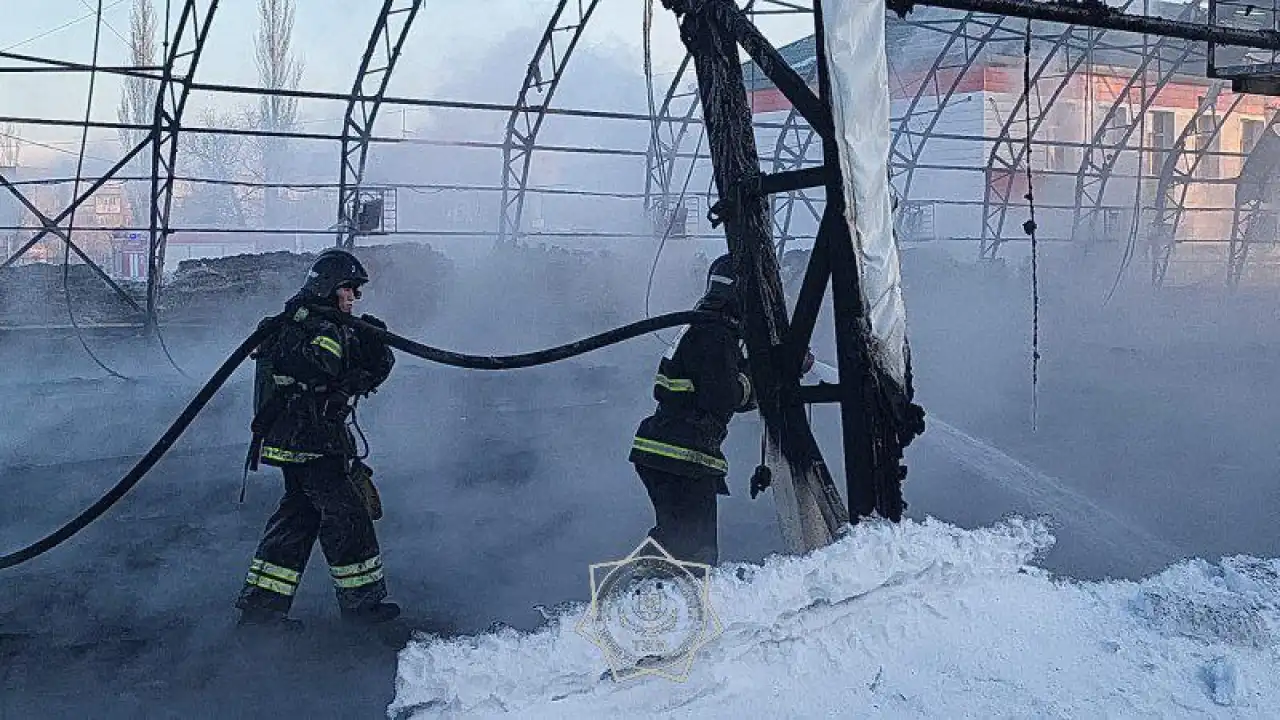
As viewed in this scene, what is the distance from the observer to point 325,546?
4.63 meters

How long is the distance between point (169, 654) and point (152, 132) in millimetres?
6343

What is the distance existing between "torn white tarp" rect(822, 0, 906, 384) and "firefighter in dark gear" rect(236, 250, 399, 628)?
2209mm

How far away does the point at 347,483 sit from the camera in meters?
4.63

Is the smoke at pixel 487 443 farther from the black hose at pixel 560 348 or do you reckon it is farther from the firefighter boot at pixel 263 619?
the black hose at pixel 560 348

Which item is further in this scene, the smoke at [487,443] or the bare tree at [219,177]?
Answer: the bare tree at [219,177]

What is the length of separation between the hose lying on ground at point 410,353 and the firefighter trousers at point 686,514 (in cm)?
77

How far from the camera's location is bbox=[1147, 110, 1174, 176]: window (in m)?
19.0

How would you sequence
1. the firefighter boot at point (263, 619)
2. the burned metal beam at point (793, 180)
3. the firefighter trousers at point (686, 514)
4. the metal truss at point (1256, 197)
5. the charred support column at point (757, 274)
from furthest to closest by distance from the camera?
the metal truss at point (1256, 197)
the firefighter boot at point (263, 619)
the firefighter trousers at point (686, 514)
the charred support column at point (757, 274)
the burned metal beam at point (793, 180)

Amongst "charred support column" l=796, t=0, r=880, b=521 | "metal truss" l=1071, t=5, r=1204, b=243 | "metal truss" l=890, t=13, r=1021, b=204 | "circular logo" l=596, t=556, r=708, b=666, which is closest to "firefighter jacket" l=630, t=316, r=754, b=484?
"charred support column" l=796, t=0, r=880, b=521

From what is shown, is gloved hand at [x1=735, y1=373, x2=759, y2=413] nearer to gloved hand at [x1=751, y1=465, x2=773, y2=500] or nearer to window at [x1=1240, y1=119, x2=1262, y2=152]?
gloved hand at [x1=751, y1=465, x2=773, y2=500]

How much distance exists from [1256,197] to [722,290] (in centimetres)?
1843

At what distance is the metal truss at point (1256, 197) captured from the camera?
59.8 feet

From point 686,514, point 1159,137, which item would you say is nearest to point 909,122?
point 1159,137

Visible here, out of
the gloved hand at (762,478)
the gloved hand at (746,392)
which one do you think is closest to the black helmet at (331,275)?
the gloved hand at (746,392)
